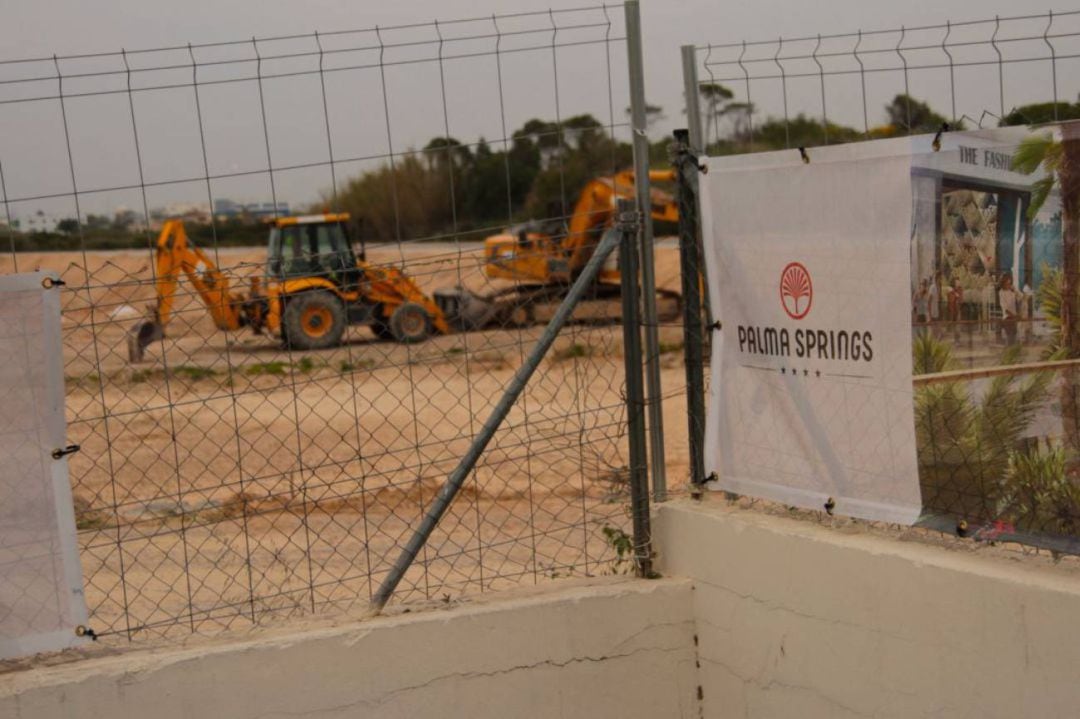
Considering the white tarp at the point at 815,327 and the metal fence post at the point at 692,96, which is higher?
the metal fence post at the point at 692,96

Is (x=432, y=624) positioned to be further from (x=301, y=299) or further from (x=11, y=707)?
(x=301, y=299)

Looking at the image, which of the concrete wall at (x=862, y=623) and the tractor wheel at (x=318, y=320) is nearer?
the concrete wall at (x=862, y=623)

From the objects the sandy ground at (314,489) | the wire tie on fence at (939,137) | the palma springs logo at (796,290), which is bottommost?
the sandy ground at (314,489)

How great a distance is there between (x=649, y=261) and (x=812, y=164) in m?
0.85

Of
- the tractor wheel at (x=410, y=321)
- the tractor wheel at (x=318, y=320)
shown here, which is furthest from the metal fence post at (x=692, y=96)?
the tractor wheel at (x=410, y=321)

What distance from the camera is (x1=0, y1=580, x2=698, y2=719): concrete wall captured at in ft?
13.9

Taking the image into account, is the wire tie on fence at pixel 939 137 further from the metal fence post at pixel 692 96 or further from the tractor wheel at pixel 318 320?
the tractor wheel at pixel 318 320

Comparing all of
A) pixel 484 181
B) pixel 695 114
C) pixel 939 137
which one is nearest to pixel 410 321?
→ pixel 484 181

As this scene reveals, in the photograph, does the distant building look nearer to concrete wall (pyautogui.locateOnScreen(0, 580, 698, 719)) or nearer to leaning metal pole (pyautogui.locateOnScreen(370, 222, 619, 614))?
leaning metal pole (pyautogui.locateOnScreen(370, 222, 619, 614))

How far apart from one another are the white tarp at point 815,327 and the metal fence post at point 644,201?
0.72 feet

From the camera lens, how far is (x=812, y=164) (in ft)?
14.5

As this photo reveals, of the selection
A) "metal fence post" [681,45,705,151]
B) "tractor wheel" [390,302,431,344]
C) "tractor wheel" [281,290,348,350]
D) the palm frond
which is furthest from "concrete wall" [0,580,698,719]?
"tractor wheel" [390,302,431,344]

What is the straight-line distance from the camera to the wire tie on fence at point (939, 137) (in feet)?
12.8

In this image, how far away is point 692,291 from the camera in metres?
5.03
